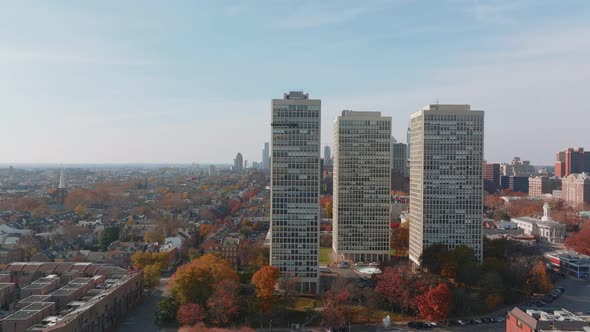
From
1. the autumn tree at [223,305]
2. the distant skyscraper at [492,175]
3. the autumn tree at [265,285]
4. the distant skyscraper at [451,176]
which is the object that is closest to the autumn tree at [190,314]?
the autumn tree at [223,305]

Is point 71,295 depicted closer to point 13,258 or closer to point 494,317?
point 13,258

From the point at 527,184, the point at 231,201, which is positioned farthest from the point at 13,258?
the point at 527,184

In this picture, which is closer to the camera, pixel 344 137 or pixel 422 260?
pixel 422 260

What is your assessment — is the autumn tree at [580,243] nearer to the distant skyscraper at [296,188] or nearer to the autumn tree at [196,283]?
the distant skyscraper at [296,188]

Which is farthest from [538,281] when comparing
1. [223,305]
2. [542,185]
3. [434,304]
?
[542,185]

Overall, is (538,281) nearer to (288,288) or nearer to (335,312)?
(335,312)

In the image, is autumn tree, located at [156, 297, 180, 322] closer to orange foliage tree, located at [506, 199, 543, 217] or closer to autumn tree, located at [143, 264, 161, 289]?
autumn tree, located at [143, 264, 161, 289]

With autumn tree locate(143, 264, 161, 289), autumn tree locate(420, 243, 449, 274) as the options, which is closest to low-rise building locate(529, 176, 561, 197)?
autumn tree locate(420, 243, 449, 274)
